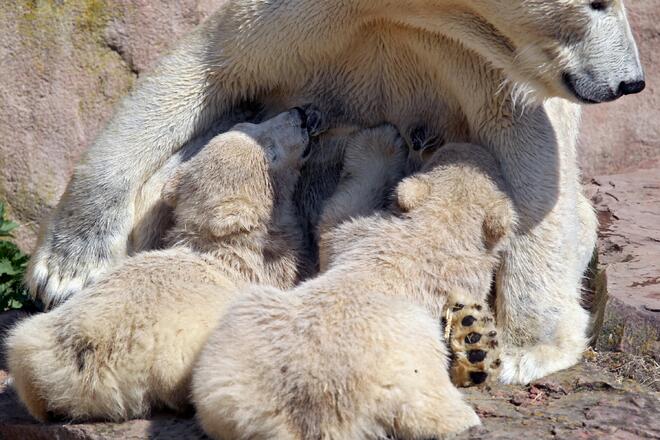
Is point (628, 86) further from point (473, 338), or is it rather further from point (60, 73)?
point (60, 73)

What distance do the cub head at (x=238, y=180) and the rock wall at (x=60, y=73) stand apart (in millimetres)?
2108

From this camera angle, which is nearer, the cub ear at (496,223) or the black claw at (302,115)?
the cub ear at (496,223)

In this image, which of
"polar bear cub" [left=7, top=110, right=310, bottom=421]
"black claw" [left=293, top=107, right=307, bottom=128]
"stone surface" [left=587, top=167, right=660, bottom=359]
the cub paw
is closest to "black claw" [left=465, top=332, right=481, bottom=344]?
the cub paw

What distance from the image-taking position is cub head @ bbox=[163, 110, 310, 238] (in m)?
4.82

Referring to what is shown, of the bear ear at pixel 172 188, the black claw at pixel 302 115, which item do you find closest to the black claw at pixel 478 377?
the black claw at pixel 302 115

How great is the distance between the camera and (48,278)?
17.8 ft

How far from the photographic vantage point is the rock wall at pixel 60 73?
6.87 meters

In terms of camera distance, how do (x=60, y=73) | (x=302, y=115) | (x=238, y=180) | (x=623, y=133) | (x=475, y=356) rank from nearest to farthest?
1. (x=475, y=356)
2. (x=238, y=180)
3. (x=302, y=115)
4. (x=60, y=73)
5. (x=623, y=133)

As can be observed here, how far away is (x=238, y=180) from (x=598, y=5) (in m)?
1.71

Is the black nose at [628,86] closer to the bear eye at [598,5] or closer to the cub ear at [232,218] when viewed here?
the bear eye at [598,5]

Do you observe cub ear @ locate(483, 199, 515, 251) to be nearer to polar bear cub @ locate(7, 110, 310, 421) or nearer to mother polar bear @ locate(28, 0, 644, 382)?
mother polar bear @ locate(28, 0, 644, 382)

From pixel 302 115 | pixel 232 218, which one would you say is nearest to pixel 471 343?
pixel 232 218

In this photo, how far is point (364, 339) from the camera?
154 inches

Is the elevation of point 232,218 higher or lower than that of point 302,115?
lower
